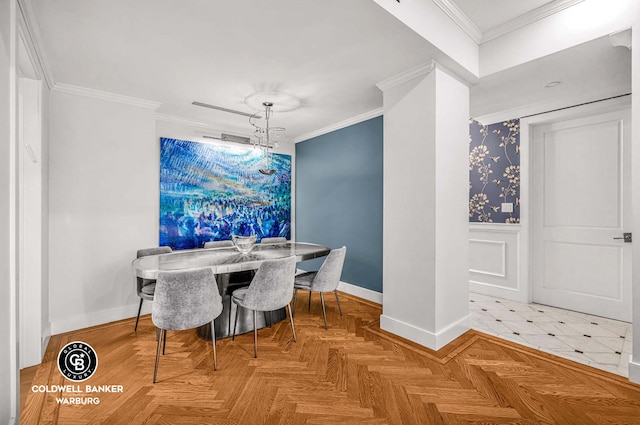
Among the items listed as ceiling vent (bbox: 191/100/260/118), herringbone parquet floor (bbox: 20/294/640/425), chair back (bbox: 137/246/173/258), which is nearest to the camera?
herringbone parquet floor (bbox: 20/294/640/425)

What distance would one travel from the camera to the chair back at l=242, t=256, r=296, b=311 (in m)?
2.46

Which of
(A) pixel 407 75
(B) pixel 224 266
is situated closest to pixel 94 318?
(B) pixel 224 266

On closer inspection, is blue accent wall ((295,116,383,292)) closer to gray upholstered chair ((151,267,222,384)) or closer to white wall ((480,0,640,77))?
white wall ((480,0,640,77))

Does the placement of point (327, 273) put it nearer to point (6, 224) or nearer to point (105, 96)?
point (6, 224)

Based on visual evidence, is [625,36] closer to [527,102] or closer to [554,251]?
[527,102]

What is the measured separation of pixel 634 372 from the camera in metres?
2.04

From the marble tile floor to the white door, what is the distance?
0.86 ft

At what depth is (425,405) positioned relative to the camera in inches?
73.7

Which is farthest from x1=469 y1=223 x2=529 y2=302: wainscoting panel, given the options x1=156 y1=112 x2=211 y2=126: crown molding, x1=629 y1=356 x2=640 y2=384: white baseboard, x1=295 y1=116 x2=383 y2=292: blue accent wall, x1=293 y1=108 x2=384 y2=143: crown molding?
x1=156 y1=112 x2=211 y2=126: crown molding

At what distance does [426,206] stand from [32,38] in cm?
321

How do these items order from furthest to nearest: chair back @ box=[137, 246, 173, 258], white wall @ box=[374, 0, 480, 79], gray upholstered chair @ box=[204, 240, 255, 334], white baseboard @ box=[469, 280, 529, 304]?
white baseboard @ box=[469, 280, 529, 304], chair back @ box=[137, 246, 173, 258], gray upholstered chair @ box=[204, 240, 255, 334], white wall @ box=[374, 0, 480, 79]

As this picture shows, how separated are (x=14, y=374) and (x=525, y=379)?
10.0 ft

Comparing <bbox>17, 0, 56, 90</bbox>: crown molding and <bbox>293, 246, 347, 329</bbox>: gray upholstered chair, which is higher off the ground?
<bbox>17, 0, 56, 90</bbox>: crown molding

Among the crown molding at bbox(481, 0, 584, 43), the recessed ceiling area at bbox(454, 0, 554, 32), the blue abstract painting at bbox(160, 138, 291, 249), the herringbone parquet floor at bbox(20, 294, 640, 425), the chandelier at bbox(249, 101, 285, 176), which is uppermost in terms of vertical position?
the recessed ceiling area at bbox(454, 0, 554, 32)
